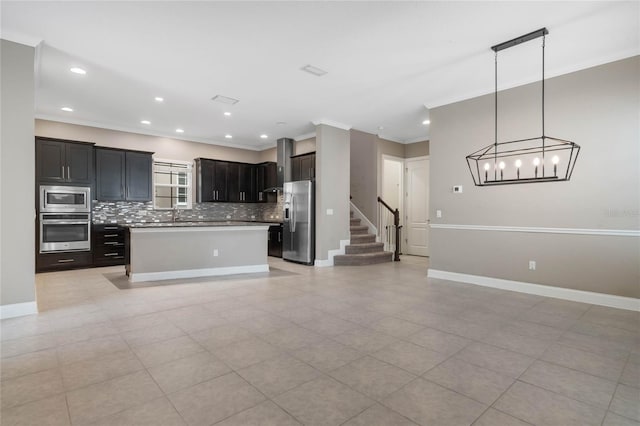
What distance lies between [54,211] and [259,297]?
4805 millimetres

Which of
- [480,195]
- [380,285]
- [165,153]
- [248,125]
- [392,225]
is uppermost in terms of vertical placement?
[248,125]

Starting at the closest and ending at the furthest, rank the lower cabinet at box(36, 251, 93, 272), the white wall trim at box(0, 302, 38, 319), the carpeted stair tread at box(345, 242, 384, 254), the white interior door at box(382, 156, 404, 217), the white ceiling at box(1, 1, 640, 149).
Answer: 1. the white ceiling at box(1, 1, 640, 149)
2. the white wall trim at box(0, 302, 38, 319)
3. the lower cabinet at box(36, 251, 93, 272)
4. the carpeted stair tread at box(345, 242, 384, 254)
5. the white interior door at box(382, 156, 404, 217)

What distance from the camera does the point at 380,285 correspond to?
16.9 ft

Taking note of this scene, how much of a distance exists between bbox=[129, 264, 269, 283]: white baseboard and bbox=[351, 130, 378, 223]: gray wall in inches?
135

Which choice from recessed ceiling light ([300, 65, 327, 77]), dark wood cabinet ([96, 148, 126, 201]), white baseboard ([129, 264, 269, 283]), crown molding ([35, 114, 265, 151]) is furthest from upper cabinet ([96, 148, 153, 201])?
recessed ceiling light ([300, 65, 327, 77])

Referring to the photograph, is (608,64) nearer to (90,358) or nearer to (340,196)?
(340,196)

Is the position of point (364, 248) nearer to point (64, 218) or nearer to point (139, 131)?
point (139, 131)

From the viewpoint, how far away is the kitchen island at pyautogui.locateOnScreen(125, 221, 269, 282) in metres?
5.32

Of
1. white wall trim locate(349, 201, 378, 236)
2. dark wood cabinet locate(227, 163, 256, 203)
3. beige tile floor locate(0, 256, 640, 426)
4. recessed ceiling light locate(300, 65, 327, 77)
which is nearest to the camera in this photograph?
beige tile floor locate(0, 256, 640, 426)

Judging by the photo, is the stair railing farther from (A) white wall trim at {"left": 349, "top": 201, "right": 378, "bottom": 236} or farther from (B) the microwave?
→ (B) the microwave

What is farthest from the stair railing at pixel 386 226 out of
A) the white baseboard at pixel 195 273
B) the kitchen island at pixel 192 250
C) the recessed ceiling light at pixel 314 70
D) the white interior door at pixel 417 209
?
the recessed ceiling light at pixel 314 70

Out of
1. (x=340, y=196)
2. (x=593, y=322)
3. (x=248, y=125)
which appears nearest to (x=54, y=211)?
(x=248, y=125)

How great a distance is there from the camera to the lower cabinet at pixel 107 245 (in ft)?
22.0

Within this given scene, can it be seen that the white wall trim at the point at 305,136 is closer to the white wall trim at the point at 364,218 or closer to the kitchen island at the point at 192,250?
the white wall trim at the point at 364,218
